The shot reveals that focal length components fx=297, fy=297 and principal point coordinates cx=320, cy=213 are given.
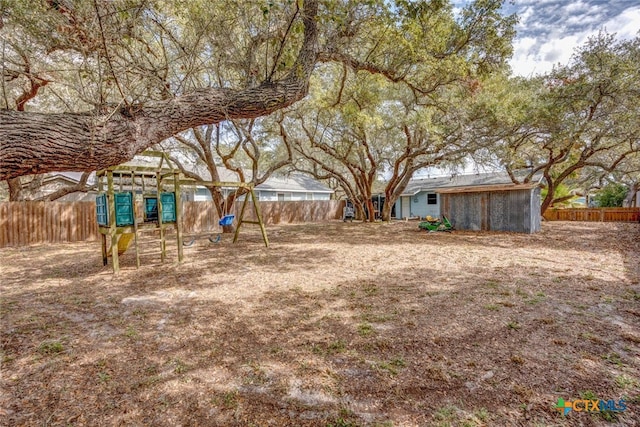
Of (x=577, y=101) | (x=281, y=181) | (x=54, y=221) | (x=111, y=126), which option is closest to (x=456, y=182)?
(x=577, y=101)

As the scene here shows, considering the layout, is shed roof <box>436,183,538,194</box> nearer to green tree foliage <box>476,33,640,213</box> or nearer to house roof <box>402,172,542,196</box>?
green tree foliage <box>476,33,640,213</box>

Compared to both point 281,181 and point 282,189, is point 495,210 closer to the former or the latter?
point 282,189

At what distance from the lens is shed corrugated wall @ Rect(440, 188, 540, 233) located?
1054 centimetres

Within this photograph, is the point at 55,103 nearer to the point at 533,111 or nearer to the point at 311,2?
the point at 311,2

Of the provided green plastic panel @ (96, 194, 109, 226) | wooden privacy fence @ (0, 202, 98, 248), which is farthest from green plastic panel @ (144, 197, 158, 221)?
wooden privacy fence @ (0, 202, 98, 248)

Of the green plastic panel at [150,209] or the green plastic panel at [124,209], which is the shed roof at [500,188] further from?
the green plastic panel at [124,209]

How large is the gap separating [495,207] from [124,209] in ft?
38.7

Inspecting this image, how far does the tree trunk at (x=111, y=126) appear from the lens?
1930mm

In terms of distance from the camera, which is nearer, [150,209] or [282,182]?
[150,209]

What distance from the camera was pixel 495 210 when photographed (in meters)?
11.2

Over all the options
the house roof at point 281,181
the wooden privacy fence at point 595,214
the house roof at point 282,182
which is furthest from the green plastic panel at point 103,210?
the wooden privacy fence at point 595,214

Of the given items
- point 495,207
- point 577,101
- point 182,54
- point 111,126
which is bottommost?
point 495,207

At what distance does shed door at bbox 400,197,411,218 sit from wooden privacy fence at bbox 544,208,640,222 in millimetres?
8927

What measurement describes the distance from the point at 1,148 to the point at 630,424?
13.2 ft
